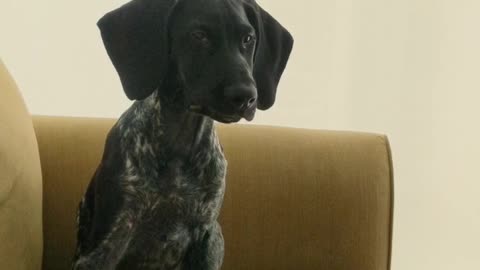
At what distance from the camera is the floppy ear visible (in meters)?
0.99

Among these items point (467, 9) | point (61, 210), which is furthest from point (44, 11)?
point (467, 9)

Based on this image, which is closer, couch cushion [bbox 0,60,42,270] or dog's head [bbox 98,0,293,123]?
dog's head [bbox 98,0,293,123]

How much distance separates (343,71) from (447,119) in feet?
1.04

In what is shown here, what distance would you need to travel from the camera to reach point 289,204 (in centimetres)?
142

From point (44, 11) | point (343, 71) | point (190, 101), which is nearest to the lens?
point (190, 101)

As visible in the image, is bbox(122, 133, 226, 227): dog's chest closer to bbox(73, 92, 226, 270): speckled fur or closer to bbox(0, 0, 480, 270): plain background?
bbox(73, 92, 226, 270): speckled fur

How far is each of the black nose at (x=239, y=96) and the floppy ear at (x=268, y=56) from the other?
141mm

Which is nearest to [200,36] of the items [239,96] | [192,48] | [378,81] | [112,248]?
Answer: [192,48]

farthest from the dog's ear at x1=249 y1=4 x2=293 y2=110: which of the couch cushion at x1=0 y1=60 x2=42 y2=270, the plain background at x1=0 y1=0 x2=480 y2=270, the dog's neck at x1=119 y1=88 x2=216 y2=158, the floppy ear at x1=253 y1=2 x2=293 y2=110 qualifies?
the plain background at x1=0 y1=0 x2=480 y2=270

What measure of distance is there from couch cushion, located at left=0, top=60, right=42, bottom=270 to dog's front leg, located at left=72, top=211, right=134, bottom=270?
125mm

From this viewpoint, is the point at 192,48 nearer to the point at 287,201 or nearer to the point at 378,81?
the point at 287,201

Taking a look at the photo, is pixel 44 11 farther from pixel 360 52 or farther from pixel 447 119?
pixel 447 119

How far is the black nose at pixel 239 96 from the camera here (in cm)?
84

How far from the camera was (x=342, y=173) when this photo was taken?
4.64 ft
